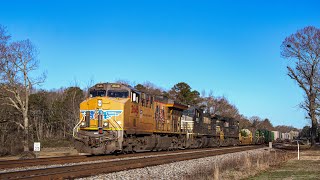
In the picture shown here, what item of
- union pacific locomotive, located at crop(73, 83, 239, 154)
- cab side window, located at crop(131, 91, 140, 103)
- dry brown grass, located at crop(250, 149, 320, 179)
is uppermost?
cab side window, located at crop(131, 91, 140, 103)

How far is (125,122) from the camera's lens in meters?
20.4

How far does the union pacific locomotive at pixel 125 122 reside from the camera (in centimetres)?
1978

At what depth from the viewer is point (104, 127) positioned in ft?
65.8

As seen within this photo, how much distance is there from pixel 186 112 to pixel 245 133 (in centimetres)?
2385

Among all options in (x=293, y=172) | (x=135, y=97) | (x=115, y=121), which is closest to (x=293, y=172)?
(x=293, y=172)

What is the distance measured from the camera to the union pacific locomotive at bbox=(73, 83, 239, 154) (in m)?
19.8

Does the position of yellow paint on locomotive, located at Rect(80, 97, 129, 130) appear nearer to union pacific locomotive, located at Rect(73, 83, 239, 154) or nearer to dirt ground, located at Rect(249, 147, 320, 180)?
union pacific locomotive, located at Rect(73, 83, 239, 154)

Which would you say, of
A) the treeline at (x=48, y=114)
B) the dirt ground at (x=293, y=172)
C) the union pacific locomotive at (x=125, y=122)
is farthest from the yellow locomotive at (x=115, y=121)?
the treeline at (x=48, y=114)

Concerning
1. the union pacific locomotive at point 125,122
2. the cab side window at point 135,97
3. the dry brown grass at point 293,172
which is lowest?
the dry brown grass at point 293,172

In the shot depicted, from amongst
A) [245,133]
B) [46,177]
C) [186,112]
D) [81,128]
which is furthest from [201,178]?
[245,133]

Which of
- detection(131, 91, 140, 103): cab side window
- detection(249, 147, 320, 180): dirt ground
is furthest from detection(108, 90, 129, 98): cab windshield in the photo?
detection(249, 147, 320, 180): dirt ground

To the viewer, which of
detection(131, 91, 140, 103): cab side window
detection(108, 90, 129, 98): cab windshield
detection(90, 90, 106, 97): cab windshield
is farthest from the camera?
detection(131, 91, 140, 103): cab side window

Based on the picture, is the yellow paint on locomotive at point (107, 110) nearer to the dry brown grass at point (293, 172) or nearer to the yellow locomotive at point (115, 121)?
the yellow locomotive at point (115, 121)

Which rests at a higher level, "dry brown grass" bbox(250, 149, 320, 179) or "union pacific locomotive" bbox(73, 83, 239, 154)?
"union pacific locomotive" bbox(73, 83, 239, 154)
